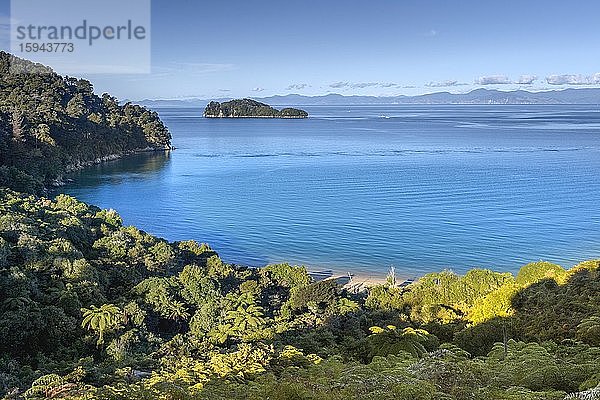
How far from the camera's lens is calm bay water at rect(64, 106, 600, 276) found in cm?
2847

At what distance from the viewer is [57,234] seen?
60.5 feet

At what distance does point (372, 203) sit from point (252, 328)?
2819cm

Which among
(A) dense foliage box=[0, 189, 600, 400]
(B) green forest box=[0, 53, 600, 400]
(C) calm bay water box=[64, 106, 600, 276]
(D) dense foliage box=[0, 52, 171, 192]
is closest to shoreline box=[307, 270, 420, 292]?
(C) calm bay water box=[64, 106, 600, 276]

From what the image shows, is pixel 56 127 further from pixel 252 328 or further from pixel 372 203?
pixel 252 328

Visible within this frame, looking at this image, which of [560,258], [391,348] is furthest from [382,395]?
[560,258]

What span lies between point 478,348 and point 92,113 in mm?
66805

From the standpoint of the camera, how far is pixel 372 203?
40.3 m

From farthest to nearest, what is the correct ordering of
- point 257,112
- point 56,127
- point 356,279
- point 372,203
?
1. point 257,112
2. point 56,127
3. point 372,203
4. point 356,279

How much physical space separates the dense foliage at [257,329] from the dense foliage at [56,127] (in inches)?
778

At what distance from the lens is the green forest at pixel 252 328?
7.43 meters

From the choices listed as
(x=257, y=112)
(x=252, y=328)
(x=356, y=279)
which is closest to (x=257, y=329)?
(x=252, y=328)

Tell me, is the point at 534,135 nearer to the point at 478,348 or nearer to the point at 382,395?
the point at 478,348

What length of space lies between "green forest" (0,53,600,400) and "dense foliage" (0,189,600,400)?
0.04 m

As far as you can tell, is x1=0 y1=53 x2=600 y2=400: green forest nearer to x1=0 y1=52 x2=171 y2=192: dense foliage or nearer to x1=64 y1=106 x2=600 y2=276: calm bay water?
x1=64 y1=106 x2=600 y2=276: calm bay water
